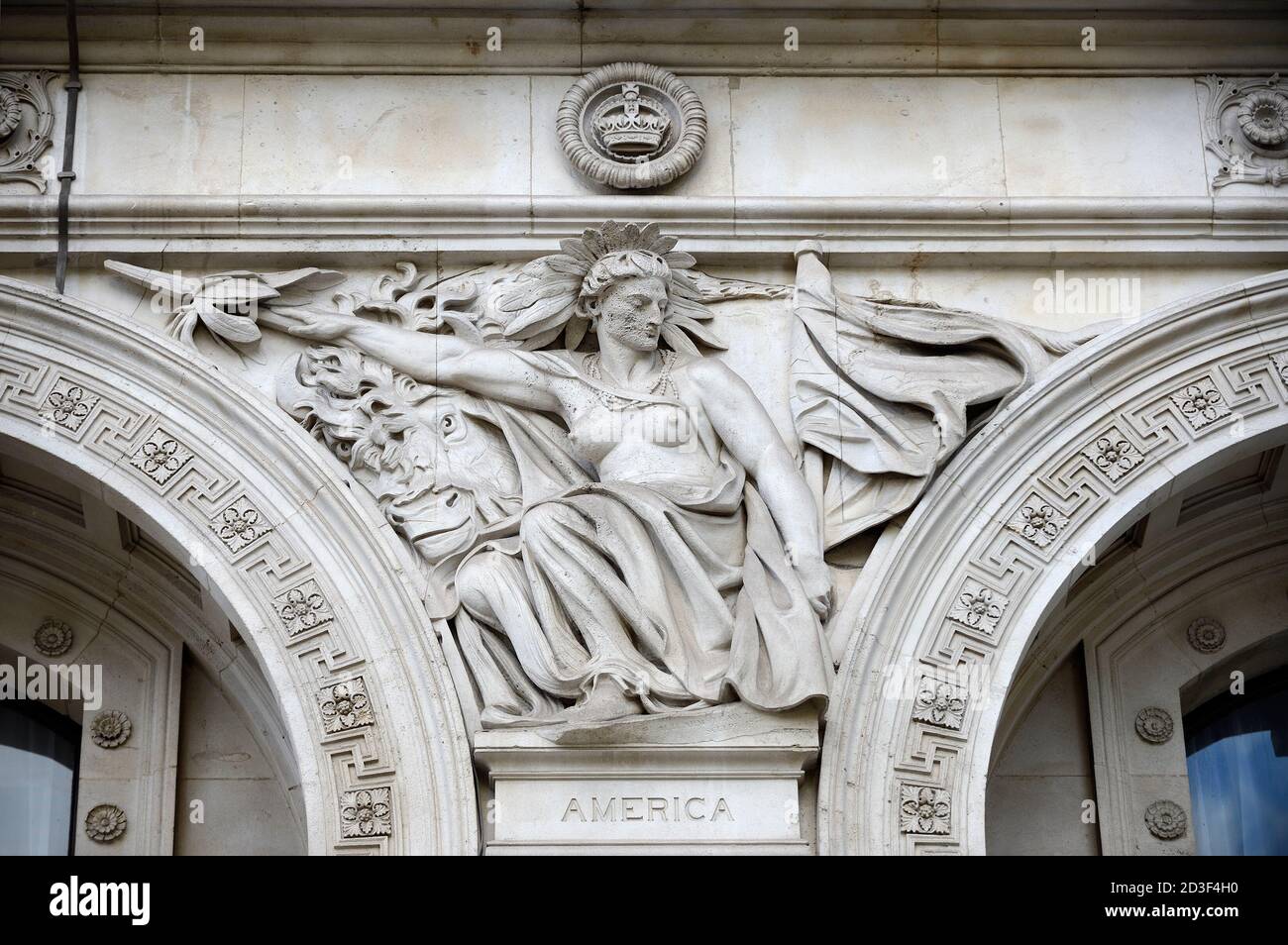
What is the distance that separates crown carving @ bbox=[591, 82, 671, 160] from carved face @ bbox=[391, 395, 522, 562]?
150cm

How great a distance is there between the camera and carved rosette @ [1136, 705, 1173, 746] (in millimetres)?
11859

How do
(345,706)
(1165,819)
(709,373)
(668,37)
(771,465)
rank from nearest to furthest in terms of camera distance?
(345,706)
(771,465)
(709,373)
(1165,819)
(668,37)

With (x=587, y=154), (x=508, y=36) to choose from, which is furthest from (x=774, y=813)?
(x=508, y=36)

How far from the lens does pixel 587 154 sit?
38.8ft

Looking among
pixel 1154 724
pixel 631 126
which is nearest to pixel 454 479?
pixel 631 126

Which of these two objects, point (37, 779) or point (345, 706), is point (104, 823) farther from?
point (345, 706)

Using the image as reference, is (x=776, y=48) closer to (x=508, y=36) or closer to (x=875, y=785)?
(x=508, y=36)

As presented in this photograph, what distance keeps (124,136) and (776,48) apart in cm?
319

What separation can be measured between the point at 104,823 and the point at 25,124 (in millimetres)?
3351

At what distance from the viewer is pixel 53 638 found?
38.8 feet
